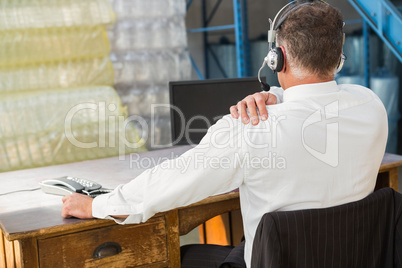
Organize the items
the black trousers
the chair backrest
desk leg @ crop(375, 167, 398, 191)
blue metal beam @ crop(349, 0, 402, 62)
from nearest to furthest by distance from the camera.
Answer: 1. the chair backrest
2. the black trousers
3. desk leg @ crop(375, 167, 398, 191)
4. blue metal beam @ crop(349, 0, 402, 62)

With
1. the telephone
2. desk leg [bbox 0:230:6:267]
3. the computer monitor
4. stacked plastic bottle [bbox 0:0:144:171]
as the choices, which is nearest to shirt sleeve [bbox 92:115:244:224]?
the telephone

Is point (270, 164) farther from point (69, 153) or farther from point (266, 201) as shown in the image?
point (69, 153)

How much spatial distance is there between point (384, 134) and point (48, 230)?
3.78 ft

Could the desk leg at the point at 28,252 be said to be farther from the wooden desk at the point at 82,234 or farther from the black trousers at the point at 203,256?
the black trousers at the point at 203,256

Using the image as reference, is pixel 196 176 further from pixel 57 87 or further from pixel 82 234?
pixel 57 87

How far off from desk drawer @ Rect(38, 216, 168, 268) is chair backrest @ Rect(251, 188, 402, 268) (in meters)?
0.65

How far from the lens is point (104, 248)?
197 cm

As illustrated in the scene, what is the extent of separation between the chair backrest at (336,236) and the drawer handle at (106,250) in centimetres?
68

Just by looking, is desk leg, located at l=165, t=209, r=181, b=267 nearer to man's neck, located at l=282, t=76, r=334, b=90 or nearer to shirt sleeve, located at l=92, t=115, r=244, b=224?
shirt sleeve, located at l=92, t=115, r=244, b=224

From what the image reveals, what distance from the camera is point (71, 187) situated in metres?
2.15

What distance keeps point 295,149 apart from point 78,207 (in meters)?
0.82

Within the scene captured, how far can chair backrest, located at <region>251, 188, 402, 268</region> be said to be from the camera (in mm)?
1415

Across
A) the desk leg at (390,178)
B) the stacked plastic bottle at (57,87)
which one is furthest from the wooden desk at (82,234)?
the stacked plastic bottle at (57,87)

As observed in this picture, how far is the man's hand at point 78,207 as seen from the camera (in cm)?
186
